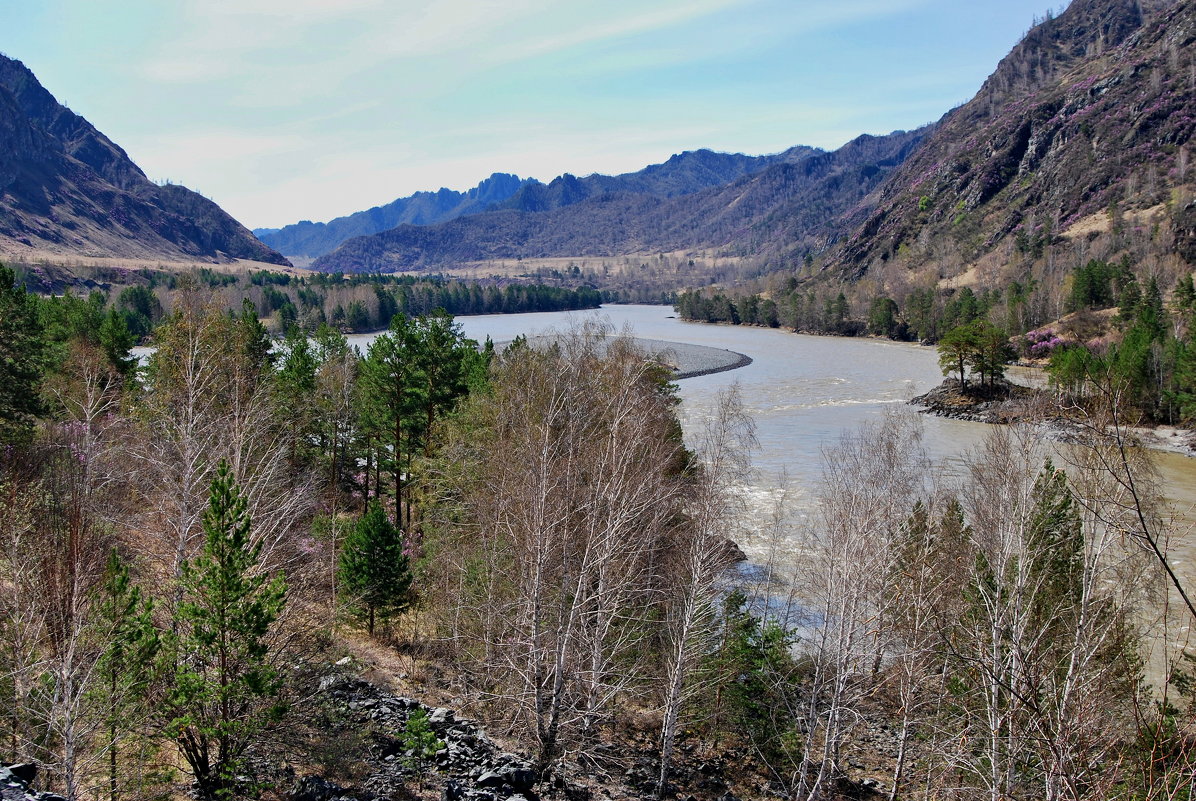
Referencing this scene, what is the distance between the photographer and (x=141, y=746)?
12.5 metres

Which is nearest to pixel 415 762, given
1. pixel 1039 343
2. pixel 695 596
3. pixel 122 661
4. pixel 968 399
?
pixel 122 661

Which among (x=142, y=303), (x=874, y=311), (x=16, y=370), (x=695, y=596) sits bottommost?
(x=695, y=596)

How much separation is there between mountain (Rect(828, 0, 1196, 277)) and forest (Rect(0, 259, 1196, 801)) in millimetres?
102203

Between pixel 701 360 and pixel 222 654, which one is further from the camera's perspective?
pixel 701 360

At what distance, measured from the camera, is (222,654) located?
12.2 metres

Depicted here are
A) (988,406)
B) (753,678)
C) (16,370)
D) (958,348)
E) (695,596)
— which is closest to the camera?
(695,596)

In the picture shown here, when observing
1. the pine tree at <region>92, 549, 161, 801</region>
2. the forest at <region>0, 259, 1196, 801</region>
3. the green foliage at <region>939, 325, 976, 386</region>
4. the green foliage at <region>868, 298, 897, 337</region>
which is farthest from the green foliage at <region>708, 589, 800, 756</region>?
the green foliage at <region>868, 298, 897, 337</region>

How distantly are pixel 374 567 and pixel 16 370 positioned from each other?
1552 centimetres

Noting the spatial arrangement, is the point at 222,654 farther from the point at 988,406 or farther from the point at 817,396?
the point at 988,406

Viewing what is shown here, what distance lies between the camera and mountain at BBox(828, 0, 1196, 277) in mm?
126938

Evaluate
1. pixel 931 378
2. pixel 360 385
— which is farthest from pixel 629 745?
pixel 931 378

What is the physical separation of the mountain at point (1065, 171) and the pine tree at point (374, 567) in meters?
109

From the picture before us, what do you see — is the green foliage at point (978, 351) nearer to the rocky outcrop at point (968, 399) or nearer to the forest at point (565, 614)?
the rocky outcrop at point (968, 399)

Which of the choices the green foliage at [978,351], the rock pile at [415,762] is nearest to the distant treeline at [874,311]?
the green foliage at [978,351]
